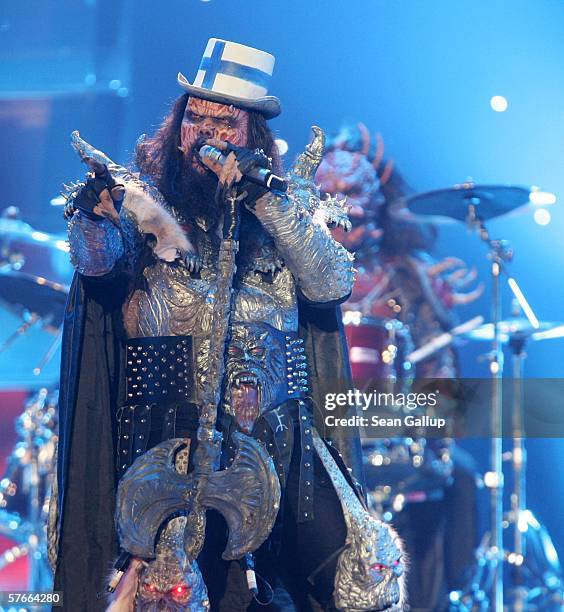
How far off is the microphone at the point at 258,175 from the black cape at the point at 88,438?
1.29 ft

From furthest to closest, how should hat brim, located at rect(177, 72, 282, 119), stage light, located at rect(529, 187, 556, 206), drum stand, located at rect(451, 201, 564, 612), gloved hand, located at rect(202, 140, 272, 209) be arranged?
stage light, located at rect(529, 187, 556, 206) < drum stand, located at rect(451, 201, 564, 612) < hat brim, located at rect(177, 72, 282, 119) < gloved hand, located at rect(202, 140, 272, 209)

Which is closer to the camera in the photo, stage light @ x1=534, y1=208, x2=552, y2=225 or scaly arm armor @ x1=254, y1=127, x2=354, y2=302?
scaly arm armor @ x1=254, y1=127, x2=354, y2=302

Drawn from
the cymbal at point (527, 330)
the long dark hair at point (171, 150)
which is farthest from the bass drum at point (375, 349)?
the long dark hair at point (171, 150)

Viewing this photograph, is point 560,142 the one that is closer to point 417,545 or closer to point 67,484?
point 417,545

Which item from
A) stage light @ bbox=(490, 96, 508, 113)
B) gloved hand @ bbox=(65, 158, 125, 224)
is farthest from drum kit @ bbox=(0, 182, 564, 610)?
gloved hand @ bbox=(65, 158, 125, 224)

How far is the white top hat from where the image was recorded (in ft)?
8.50

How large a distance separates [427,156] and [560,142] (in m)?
0.49

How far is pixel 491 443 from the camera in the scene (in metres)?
3.97

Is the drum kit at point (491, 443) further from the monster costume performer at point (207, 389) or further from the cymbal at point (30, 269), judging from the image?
the monster costume performer at point (207, 389)

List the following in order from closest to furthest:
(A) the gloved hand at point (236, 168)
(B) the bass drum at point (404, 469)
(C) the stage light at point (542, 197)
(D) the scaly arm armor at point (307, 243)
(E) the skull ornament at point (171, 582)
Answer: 1. (E) the skull ornament at point (171, 582)
2. (A) the gloved hand at point (236, 168)
3. (D) the scaly arm armor at point (307, 243)
4. (C) the stage light at point (542, 197)
5. (B) the bass drum at point (404, 469)

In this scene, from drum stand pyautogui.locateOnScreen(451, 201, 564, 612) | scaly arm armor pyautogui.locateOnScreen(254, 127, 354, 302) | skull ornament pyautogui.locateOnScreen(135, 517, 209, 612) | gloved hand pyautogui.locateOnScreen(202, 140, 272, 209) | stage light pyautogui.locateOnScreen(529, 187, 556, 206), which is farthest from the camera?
stage light pyautogui.locateOnScreen(529, 187, 556, 206)

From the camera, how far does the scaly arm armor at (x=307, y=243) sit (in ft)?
8.09

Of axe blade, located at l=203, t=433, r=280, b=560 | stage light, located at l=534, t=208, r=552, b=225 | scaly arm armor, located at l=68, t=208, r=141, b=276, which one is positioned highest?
stage light, located at l=534, t=208, r=552, b=225

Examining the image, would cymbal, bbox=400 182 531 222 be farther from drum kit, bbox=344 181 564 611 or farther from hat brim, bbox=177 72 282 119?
hat brim, bbox=177 72 282 119
